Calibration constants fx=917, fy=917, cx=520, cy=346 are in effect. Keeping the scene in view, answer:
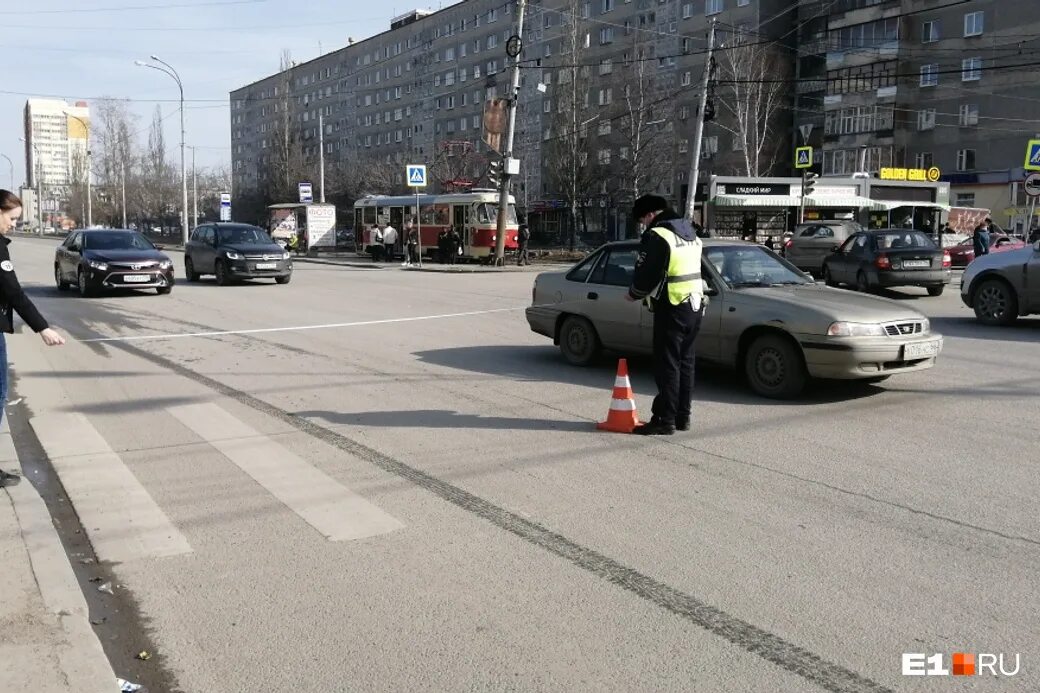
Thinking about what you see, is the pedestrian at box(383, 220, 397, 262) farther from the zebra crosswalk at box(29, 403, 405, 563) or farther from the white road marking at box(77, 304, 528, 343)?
the zebra crosswalk at box(29, 403, 405, 563)

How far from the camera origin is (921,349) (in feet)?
26.8

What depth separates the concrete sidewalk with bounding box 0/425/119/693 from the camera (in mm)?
3311

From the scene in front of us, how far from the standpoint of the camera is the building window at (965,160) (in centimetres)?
5319

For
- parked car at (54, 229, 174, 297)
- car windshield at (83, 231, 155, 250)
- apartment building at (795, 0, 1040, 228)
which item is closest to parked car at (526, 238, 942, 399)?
parked car at (54, 229, 174, 297)

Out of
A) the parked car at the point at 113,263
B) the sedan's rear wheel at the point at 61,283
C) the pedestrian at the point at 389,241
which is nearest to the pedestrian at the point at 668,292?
the parked car at the point at 113,263

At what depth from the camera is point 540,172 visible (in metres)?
78.2

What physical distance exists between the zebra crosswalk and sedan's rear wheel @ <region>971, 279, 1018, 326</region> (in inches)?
458

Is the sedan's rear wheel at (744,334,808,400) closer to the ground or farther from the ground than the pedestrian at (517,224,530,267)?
closer to the ground

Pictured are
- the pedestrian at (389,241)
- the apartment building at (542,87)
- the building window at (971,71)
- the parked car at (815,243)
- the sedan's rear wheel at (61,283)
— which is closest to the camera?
the sedan's rear wheel at (61,283)

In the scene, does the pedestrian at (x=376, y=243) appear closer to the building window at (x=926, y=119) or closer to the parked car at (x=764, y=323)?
the parked car at (x=764, y=323)

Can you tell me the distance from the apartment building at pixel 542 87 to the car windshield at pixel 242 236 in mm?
14201

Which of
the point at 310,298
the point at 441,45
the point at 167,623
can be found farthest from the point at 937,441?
the point at 441,45

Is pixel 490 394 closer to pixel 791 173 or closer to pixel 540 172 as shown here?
pixel 791 173

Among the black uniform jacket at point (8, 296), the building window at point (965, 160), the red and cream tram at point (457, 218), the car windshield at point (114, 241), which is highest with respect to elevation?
the building window at point (965, 160)
